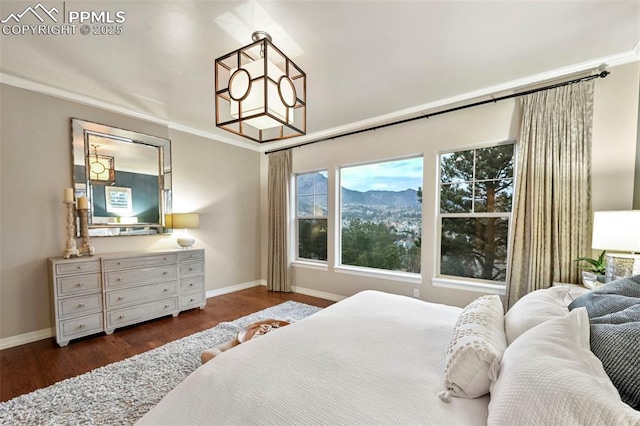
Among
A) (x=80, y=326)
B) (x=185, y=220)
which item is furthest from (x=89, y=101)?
(x=80, y=326)

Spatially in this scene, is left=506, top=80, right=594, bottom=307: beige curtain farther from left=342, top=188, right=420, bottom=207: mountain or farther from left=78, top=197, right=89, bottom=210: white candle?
left=78, top=197, right=89, bottom=210: white candle

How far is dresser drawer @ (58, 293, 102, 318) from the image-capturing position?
2611 mm

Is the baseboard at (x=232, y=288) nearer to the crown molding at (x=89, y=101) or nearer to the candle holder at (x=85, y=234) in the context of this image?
the candle holder at (x=85, y=234)

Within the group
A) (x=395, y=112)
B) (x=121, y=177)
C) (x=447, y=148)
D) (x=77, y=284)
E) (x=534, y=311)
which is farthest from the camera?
(x=395, y=112)

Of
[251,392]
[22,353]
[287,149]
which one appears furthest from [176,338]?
[287,149]

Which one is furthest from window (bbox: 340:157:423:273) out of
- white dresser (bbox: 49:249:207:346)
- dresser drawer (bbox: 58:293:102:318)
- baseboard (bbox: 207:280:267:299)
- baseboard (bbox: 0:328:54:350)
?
baseboard (bbox: 0:328:54:350)

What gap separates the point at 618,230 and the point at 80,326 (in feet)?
16.1

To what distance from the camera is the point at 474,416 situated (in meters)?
0.88

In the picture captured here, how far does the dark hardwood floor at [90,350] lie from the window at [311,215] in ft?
3.47

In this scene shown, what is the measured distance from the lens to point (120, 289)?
2.99 metres

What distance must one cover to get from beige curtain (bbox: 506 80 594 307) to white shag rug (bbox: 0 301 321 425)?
3333mm

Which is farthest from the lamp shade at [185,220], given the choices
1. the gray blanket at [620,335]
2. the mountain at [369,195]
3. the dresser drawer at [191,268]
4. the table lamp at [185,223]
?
the gray blanket at [620,335]

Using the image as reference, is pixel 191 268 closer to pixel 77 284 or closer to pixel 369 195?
pixel 77 284

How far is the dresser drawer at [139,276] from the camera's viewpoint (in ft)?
9.64
